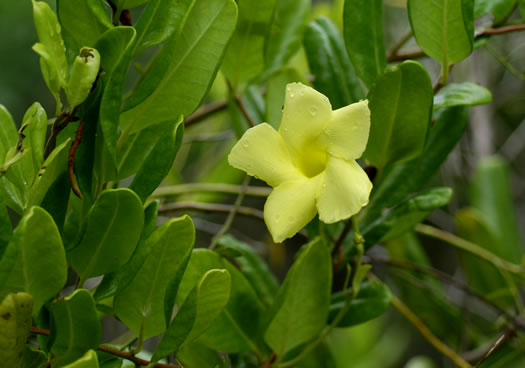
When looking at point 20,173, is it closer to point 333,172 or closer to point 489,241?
point 333,172

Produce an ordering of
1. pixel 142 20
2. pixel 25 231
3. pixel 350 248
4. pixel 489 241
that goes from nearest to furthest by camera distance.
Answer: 1. pixel 25 231
2. pixel 142 20
3. pixel 350 248
4. pixel 489 241

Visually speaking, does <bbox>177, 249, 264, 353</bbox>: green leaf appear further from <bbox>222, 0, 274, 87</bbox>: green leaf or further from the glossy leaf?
the glossy leaf

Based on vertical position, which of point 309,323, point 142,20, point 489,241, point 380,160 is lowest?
point 489,241

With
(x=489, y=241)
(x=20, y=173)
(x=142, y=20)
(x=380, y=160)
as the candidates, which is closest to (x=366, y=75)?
(x=380, y=160)

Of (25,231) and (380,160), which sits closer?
(25,231)

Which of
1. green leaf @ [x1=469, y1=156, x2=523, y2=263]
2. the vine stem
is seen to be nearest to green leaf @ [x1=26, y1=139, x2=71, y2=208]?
the vine stem

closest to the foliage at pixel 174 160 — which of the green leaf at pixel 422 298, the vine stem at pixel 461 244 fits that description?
the vine stem at pixel 461 244

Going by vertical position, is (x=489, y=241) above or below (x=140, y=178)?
below
